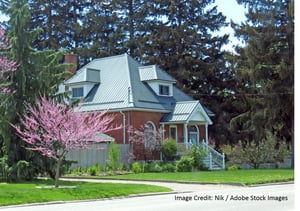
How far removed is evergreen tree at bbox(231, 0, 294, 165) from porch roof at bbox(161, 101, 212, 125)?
202 inches

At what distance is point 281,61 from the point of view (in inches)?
1487

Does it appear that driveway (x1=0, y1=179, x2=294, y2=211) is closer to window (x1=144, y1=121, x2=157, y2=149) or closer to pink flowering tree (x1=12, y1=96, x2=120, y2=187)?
pink flowering tree (x1=12, y1=96, x2=120, y2=187)

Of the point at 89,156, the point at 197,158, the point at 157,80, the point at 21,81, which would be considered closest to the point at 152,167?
the point at 197,158

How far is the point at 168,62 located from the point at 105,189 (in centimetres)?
3736

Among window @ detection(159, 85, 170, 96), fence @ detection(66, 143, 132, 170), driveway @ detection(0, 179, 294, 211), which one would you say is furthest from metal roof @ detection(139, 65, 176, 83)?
driveway @ detection(0, 179, 294, 211)

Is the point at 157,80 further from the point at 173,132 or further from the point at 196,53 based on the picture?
the point at 196,53

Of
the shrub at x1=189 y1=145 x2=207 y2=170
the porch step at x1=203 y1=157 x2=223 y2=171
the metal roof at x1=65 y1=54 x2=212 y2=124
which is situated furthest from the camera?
the metal roof at x1=65 y1=54 x2=212 y2=124

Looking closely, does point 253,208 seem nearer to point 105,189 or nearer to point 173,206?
point 173,206

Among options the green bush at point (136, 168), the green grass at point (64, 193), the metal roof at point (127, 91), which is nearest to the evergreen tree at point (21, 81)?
the green grass at point (64, 193)

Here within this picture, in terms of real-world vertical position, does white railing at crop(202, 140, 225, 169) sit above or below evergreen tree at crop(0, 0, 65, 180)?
below

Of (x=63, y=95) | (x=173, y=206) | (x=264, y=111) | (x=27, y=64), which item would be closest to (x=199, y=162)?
(x=264, y=111)

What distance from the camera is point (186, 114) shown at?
123 ft

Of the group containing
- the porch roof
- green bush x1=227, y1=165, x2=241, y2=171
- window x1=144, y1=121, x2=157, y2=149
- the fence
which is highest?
the porch roof

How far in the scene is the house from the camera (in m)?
36.6
